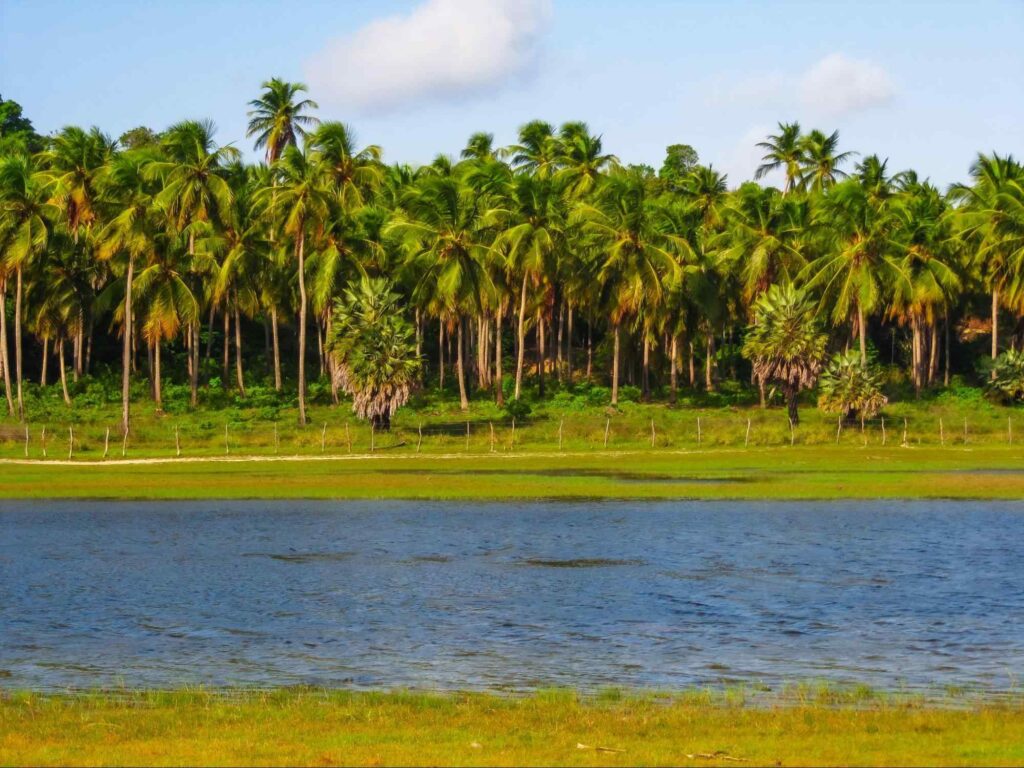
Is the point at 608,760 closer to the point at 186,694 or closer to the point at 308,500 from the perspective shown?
the point at 186,694

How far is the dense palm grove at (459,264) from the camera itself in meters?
83.9

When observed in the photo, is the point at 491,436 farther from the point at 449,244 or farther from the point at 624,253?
the point at 624,253

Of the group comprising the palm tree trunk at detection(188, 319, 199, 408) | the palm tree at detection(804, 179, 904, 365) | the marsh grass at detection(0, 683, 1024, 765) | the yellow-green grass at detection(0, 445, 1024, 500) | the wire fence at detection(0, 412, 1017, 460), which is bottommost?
the marsh grass at detection(0, 683, 1024, 765)

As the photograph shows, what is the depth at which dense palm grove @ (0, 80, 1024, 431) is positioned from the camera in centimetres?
8388

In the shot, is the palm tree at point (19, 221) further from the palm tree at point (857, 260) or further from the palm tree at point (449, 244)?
the palm tree at point (857, 260)

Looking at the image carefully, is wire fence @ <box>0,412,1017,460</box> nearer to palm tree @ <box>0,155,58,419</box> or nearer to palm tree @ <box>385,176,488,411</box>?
palm tree @ <box>385,176,488,411</box>

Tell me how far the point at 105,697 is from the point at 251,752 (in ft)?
15.7

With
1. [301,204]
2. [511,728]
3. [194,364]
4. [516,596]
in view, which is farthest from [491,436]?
[511,728]

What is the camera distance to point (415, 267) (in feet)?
309

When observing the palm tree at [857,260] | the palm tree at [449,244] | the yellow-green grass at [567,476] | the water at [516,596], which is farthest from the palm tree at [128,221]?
the palm tree at [857,260]

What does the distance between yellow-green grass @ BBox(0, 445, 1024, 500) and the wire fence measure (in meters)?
2.97

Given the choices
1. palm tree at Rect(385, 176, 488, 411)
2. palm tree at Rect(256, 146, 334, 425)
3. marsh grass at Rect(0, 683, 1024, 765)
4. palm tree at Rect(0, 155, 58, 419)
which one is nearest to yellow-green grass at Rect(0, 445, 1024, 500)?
palm tree at Rect(256, 146, 334, 425)

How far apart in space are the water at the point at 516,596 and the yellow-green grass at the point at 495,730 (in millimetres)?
1695

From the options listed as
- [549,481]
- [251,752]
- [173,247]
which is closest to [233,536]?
[549,481]
